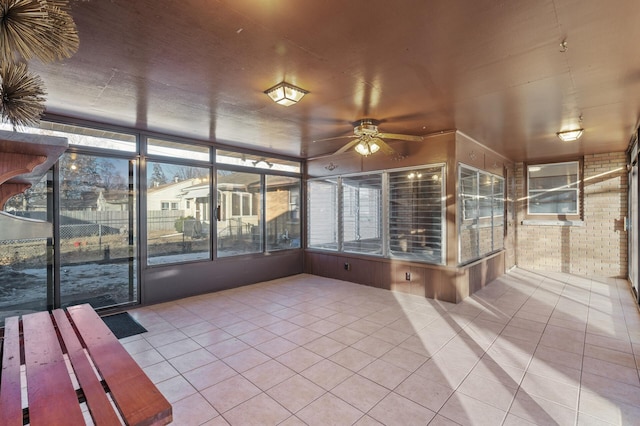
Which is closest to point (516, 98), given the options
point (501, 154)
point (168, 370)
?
point (501, 154)

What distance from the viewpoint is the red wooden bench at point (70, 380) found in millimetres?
1089

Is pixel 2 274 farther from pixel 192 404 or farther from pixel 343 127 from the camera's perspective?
pixel 343 127

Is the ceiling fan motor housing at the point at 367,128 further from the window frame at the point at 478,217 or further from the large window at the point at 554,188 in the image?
the large window at the point at 554,188

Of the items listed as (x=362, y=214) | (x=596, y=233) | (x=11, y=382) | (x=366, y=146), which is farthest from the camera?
(x=596, y=233)

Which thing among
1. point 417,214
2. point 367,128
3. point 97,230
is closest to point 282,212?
point 417,214

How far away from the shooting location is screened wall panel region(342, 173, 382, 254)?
552cm

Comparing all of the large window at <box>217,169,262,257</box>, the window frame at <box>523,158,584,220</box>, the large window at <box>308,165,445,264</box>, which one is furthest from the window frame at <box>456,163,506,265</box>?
the large window at <box>217,169,262,257</box>

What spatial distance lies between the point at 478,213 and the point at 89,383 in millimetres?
5559

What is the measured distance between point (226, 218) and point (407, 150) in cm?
331

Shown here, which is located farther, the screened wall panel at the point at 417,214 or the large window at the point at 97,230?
the screened wall panel at the point at 417,214

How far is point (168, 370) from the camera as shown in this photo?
270 centimetres

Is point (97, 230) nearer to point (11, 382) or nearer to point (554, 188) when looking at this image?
point (11, 382)

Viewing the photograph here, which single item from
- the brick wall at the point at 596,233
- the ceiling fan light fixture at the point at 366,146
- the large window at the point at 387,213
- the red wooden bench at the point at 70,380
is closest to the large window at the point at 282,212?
the large window at the point at 387,213

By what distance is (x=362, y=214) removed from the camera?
576 centimetres
